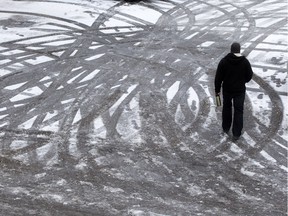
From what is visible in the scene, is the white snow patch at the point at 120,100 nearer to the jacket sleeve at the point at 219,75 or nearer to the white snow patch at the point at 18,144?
the white snow patch at the point at 18,144

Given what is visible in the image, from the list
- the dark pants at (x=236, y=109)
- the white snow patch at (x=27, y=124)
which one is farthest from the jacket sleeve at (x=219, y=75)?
the white snow patch at (x=27, y=124)

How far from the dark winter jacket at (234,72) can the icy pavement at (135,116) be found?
85 centimetres

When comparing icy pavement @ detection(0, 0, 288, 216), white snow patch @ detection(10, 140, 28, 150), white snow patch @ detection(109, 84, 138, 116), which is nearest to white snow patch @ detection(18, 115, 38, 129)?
icy pavement @ detection(0, 0, 288, 216)

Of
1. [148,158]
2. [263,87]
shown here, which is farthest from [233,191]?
[263,87]

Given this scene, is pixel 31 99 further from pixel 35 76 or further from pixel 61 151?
pixel 61 151

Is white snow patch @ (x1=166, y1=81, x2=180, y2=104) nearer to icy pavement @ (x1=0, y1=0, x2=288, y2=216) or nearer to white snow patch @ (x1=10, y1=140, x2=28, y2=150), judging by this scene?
icy pavement @ (x1=0, y1=0, x2=288, y2=216)

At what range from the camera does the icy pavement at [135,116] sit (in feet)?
24.2

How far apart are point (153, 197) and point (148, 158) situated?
115 cm

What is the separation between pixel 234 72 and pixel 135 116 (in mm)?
2030

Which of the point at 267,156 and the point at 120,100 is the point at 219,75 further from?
the point at 120,100

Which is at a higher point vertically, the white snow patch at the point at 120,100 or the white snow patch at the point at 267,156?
the white snow patch at the point at 120,100

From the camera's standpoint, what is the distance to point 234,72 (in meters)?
8.88

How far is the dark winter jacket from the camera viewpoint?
886cm

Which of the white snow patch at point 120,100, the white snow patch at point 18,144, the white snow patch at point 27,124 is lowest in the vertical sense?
the white snow patch at point 18,144
